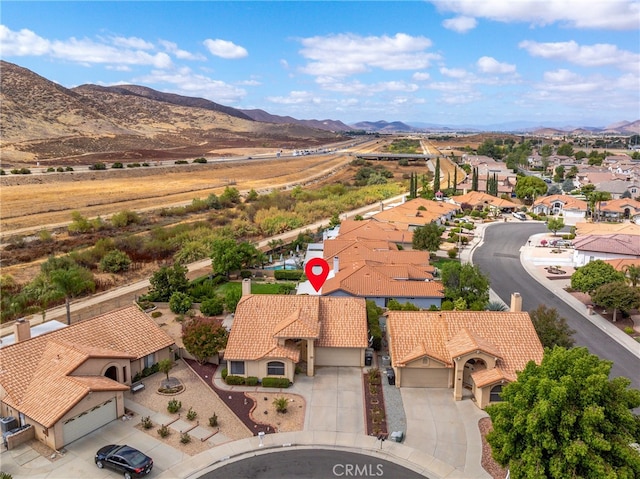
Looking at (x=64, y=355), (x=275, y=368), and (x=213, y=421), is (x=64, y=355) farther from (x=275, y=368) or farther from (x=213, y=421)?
(x=275, y=368)

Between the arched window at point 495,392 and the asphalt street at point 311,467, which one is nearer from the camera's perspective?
the asphalt street at point 311,467

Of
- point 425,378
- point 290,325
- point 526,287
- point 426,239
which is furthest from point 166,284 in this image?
point 526,287

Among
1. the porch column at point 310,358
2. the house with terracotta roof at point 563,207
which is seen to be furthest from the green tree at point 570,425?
the house with terracotta roof at point 563,207

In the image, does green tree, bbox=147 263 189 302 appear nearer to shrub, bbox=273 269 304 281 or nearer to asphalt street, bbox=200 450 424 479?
shrub, bbox=273 269 304 281

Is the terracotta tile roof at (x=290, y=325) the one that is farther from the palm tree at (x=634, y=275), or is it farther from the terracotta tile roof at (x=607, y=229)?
the terracotta tile roof at (x=607, y=229)

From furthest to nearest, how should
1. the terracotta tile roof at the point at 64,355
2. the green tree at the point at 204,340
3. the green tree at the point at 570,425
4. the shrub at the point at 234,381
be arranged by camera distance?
the green tree at the point at 204,340
the shrub at the point at 234,381
the terracotta tile roof at the point at 64,355
the green tree at the point at 570,425
